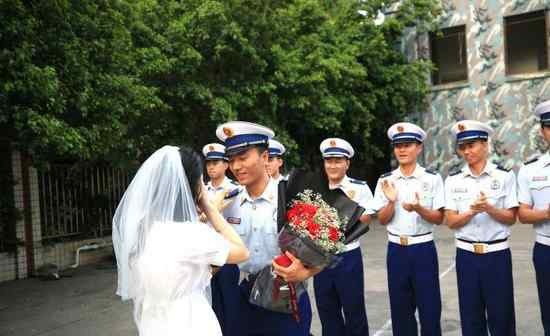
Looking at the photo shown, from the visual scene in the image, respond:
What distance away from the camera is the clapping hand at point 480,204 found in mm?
3783

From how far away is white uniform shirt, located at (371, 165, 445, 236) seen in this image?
438 centimetres

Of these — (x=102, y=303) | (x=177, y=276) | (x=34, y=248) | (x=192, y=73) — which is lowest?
(x=102, y=303)

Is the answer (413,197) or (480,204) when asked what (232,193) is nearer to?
(413,197)

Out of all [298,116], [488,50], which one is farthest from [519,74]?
[298,116]

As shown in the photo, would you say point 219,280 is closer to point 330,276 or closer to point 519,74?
point 330,276

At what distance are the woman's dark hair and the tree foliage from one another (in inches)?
158

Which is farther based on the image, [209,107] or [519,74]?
[519,74]

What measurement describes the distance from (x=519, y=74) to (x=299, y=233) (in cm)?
1432

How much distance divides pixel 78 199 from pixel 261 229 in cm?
768

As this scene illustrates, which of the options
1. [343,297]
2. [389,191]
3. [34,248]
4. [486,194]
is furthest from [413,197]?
[34,248]

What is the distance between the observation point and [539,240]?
394 centimetres

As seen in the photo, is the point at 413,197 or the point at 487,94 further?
the point at 487,94

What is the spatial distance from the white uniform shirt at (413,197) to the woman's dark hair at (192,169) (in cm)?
222

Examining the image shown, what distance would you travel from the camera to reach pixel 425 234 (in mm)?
4379
